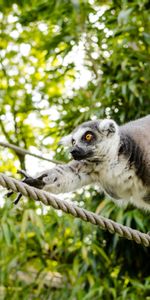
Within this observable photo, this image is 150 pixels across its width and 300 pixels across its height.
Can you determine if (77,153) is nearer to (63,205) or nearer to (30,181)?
(30,181)

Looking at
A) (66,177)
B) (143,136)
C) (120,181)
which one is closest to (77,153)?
(66,177)

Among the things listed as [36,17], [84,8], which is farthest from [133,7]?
[36,17]

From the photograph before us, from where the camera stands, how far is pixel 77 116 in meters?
5.16

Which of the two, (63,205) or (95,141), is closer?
(63,205)

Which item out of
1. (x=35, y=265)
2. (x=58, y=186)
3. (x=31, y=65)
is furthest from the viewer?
(x=31, y=65)

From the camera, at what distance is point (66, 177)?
3328 millimetres

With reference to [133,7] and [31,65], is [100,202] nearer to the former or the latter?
[133,7]

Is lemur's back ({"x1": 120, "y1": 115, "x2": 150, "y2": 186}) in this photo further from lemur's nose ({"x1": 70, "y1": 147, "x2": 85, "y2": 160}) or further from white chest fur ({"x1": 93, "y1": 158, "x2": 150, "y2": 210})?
lemur's nose ({"x1": 70, "y1": 147, "x2": 85, "y2": 160})

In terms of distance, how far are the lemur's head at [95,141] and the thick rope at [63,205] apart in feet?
1.83

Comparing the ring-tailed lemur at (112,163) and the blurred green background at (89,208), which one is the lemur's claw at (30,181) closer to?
the ring-tailed lemur at (112,163)

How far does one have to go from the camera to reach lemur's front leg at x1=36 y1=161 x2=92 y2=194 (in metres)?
3.21

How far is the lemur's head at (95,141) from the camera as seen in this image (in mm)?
3492

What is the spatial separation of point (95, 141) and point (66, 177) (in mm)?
395

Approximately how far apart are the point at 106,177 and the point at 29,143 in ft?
10.5
